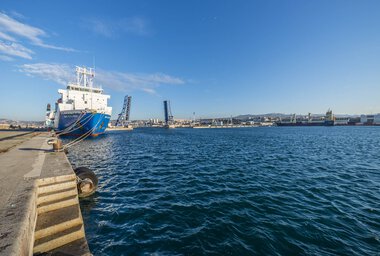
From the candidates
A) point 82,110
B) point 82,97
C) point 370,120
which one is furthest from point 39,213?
point 370,120

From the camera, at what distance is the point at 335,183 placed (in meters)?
10.0

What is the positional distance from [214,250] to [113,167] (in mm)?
11312

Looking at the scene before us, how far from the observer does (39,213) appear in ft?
15.8

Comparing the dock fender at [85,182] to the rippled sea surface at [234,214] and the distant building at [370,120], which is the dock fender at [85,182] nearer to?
the rippled sea surface at [234,214]

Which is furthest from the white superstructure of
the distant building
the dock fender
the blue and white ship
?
the distant building

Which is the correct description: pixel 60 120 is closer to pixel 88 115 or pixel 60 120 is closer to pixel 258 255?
pixel 88 115

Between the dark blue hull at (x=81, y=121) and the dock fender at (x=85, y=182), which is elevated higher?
the dark blue hull at (x=81, y=121)

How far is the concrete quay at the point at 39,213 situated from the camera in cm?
299

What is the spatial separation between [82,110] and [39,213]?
3433 cm

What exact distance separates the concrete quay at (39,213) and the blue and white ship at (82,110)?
2879cm

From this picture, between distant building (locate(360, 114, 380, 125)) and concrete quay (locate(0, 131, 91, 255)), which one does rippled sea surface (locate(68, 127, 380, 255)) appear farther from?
distant building (locate(360, 114, 380, 125))

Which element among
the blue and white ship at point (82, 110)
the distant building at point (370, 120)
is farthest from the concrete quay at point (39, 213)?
the distant building at point (370, 120)

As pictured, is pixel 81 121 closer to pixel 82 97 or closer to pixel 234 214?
pixel 82 97

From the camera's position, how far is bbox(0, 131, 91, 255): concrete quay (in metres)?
2.99
